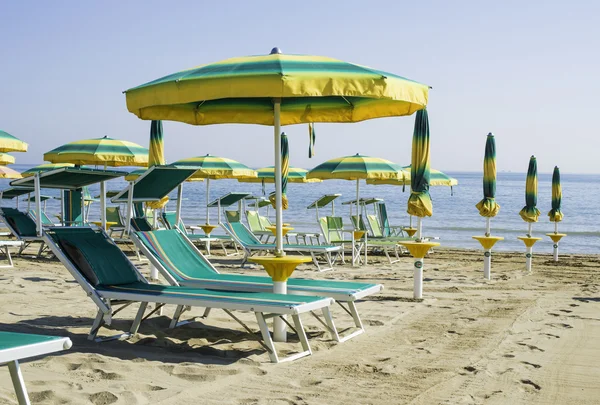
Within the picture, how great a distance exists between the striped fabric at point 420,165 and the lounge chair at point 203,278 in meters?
2.12

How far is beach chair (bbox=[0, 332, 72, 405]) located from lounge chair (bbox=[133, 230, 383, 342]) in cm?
273

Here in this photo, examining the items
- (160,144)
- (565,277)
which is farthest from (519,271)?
(160,144)

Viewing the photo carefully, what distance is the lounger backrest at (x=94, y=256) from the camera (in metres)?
5.47

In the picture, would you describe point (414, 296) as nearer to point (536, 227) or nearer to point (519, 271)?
point (519, 271)

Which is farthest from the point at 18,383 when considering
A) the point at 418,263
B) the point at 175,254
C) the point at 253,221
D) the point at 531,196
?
the point at 253,221

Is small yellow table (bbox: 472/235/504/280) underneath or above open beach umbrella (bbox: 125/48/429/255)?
underneath

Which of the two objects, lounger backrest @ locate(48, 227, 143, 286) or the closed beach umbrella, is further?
the closed beach umbrella

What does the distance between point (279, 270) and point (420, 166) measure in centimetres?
319

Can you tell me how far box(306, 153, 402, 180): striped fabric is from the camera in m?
12.4

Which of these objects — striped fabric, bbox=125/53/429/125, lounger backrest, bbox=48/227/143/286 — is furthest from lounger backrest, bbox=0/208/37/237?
striped fabric, bbox=125/53/429/125

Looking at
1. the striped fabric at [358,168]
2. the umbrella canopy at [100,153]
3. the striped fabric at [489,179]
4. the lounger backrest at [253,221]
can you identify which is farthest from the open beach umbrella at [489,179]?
the umbrella canopy at [100,153]

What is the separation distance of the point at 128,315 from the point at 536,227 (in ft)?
91.3

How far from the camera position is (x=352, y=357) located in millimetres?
4941

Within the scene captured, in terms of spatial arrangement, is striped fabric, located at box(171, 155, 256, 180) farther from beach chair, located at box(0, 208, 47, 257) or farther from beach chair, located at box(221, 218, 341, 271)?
beach chair, located at box(0, 208, 47, 257)
